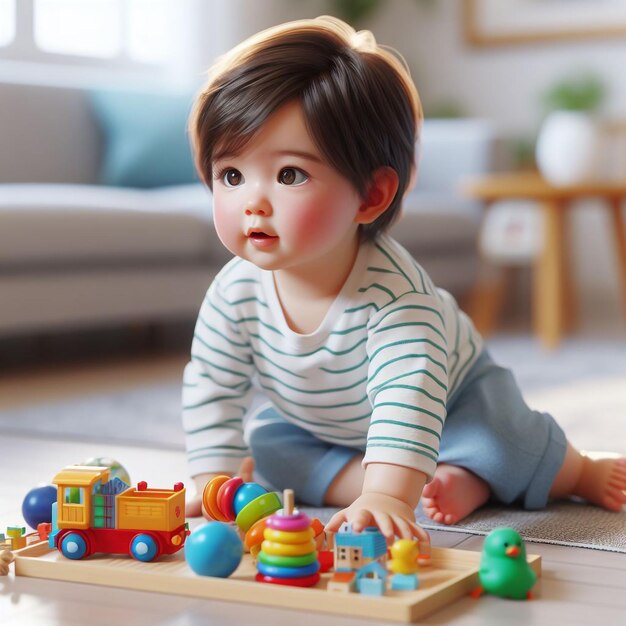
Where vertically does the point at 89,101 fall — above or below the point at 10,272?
above

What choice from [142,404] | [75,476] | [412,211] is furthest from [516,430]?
[412,211]

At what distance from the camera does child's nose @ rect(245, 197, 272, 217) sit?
1084 millimetres

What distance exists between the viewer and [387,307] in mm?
1169

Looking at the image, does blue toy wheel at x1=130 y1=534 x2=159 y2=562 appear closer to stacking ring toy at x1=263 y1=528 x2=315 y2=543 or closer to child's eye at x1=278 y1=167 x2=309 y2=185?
stacking ring toy at x1=263 y1=528 x2=315 y2=543

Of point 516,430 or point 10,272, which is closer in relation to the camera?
point 516,430

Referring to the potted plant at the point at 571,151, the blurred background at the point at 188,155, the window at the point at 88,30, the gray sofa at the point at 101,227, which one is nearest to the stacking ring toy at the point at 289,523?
the gray sofa at the point at 101,227

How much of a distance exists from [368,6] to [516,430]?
3290 mm

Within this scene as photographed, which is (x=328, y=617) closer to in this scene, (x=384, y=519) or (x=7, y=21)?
(x=384, y=519)

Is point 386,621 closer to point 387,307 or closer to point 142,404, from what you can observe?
point 387,307

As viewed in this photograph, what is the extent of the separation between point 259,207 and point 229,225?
4 centimetres

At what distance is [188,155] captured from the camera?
3.29 meters

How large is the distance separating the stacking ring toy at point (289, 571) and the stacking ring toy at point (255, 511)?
12 cm

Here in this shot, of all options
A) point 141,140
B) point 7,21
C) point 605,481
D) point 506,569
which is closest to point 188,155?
point 141,140

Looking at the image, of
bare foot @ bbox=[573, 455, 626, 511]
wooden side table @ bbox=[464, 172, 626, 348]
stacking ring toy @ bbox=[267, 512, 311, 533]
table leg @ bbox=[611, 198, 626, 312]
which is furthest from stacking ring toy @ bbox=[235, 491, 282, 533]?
table leg @ bbox=[611, 198, 626, 312]
